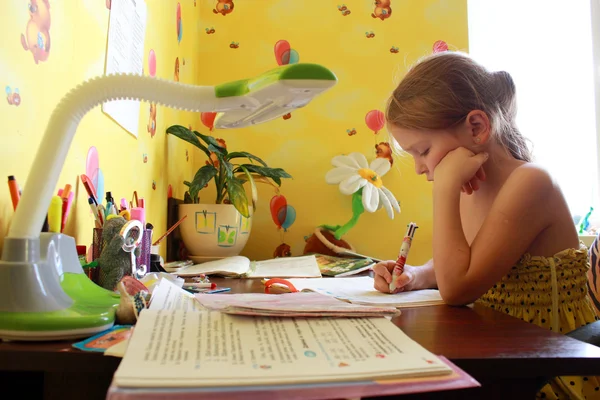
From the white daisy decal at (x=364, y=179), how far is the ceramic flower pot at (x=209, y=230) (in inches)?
19.4

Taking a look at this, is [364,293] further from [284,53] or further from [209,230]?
[284,53]

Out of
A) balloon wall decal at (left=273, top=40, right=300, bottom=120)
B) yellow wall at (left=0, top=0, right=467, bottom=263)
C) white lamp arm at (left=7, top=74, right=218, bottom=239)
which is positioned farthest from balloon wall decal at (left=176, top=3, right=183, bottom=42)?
white lamp arm at (left=7, top=74, right=218, bottom=239)

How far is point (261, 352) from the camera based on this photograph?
386mm

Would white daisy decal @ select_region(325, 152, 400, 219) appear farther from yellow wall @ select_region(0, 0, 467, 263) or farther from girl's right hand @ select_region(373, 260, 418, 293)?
girl's right hand @ select_region(373, 260, 418, 293)

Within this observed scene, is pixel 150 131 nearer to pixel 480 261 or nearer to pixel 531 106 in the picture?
pixel 480 261

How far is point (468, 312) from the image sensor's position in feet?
2.12

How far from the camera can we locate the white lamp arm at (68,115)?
466 mm

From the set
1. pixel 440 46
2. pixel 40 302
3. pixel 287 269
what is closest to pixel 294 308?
pixel 40 302

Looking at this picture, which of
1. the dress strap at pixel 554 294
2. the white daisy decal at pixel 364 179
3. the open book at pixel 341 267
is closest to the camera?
the dress strap at pixel 554 294

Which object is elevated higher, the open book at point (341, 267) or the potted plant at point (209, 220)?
the potted plant at point (209, 220)

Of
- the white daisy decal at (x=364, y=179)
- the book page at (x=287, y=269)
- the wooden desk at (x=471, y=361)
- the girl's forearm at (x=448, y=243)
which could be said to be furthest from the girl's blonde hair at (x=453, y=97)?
the white daisy decal at (x=364, y=179)

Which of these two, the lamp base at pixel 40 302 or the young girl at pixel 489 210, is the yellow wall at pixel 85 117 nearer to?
the lamp base at pixel 40 302

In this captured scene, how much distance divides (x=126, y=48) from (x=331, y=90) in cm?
105

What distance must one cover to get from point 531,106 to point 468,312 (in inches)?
66.2
